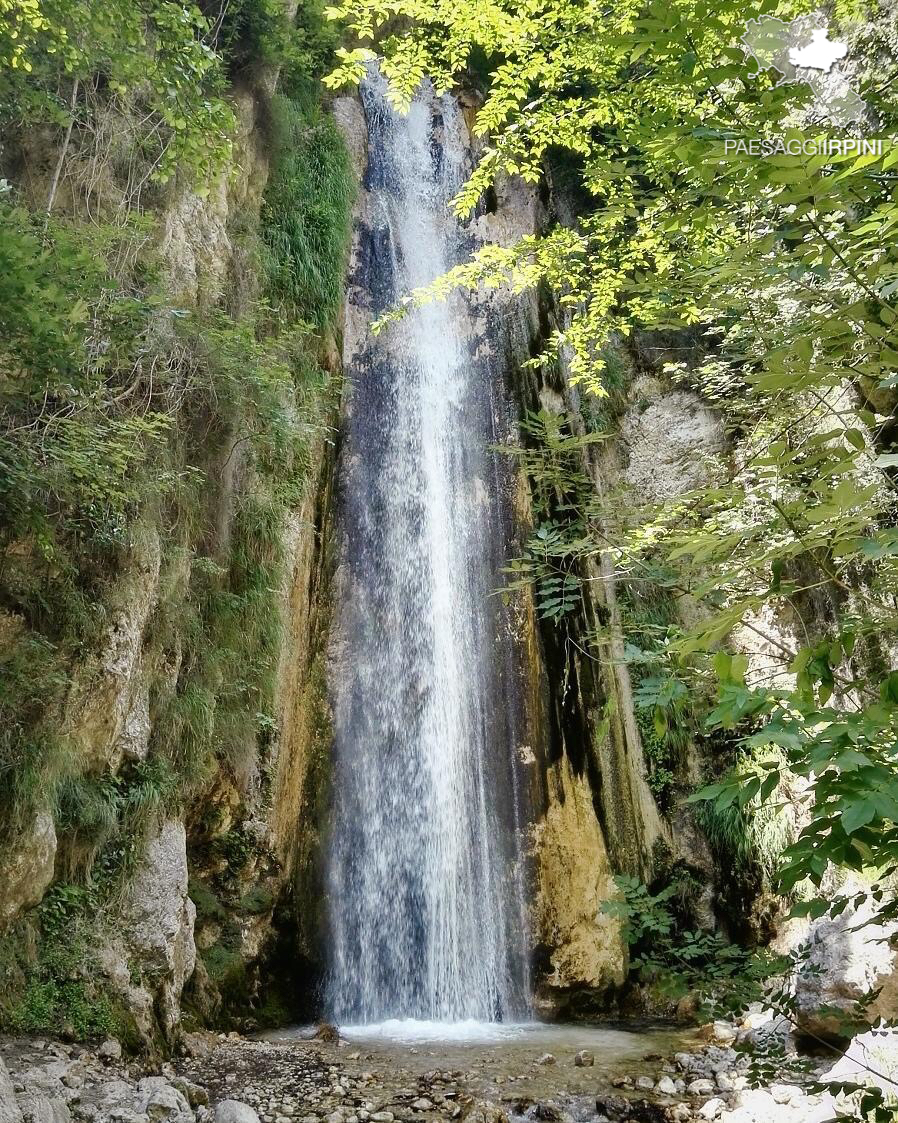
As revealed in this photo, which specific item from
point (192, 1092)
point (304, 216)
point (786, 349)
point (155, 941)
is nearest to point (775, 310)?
point (786, 349)

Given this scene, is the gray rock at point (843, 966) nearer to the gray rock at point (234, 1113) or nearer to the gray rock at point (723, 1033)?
the gray rock at point (723, 1033)

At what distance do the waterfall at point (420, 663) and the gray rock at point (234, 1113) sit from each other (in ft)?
11.2

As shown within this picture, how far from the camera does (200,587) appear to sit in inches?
264

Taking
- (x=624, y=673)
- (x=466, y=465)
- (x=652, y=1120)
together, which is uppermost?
(x=466, y=465)

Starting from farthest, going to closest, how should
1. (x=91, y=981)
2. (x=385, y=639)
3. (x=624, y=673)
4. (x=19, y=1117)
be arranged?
(x=624, y=673) < (x=385, y=639) < (x=91, y=981) < (x=19, y=1117)

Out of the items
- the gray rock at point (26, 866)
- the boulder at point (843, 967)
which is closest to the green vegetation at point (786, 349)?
the boulder at point (843, 967)

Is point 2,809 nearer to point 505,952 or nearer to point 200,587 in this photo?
point 200,587

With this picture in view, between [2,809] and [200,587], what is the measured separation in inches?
105

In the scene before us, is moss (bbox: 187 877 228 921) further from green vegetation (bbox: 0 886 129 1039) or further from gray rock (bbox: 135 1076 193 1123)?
gray rock (bbox: 135 1076 193 1123)

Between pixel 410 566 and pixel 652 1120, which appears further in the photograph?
pixel 410 566

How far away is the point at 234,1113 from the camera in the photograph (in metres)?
3.96

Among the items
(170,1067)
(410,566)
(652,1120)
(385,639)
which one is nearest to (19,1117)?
(170,1067)

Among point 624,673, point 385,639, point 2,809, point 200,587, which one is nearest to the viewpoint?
point 2,809

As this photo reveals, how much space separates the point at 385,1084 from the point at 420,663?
15.2 ft
